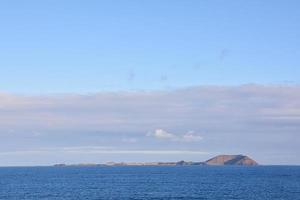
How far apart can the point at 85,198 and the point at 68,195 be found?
24.0 ft

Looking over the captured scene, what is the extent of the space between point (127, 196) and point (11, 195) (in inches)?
1080

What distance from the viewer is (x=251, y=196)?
10475cm

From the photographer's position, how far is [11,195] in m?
112

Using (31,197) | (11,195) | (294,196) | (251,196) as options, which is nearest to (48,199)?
(31,197)

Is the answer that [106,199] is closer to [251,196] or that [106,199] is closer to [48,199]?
[48,199]

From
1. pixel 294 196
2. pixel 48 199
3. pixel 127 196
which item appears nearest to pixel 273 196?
pixel 294 196

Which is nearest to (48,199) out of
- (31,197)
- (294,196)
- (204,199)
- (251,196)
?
(31,197)

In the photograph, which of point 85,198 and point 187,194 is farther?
point 187,194

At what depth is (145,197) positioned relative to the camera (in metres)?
102

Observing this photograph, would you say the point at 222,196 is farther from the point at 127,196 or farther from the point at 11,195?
the point at 11,195

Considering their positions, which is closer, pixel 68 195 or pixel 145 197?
pixel 145 197

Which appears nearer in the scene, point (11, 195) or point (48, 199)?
point (48, 199)

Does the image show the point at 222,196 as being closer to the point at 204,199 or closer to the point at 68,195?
the point at 204,199

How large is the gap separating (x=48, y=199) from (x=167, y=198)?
2428cm
